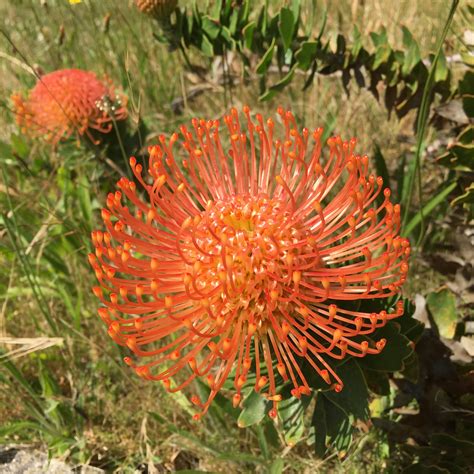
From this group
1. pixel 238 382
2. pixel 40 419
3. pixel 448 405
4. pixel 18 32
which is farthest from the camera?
pixel 18 32

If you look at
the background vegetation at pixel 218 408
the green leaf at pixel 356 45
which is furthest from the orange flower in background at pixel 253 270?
the green leaf at pixel 356 45

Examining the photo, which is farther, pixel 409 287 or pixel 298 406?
pixel 409 287

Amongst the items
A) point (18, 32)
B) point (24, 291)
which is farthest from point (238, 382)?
point (18, 32)

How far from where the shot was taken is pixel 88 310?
221cm

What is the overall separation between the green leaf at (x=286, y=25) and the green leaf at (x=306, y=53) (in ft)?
0.21

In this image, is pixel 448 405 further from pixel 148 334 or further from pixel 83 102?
pixel 83 102

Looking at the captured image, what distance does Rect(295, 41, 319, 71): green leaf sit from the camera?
1.66 metres

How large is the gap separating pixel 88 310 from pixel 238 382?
137 centimetres

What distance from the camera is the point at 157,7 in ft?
5.98

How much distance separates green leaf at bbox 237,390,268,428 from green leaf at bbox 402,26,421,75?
1.13 metres

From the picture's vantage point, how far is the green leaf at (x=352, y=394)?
3.68ft

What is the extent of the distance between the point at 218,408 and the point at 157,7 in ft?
4.16

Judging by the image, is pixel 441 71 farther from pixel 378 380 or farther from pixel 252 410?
pixel 252 410

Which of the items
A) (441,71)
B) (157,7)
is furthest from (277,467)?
(157,7)
